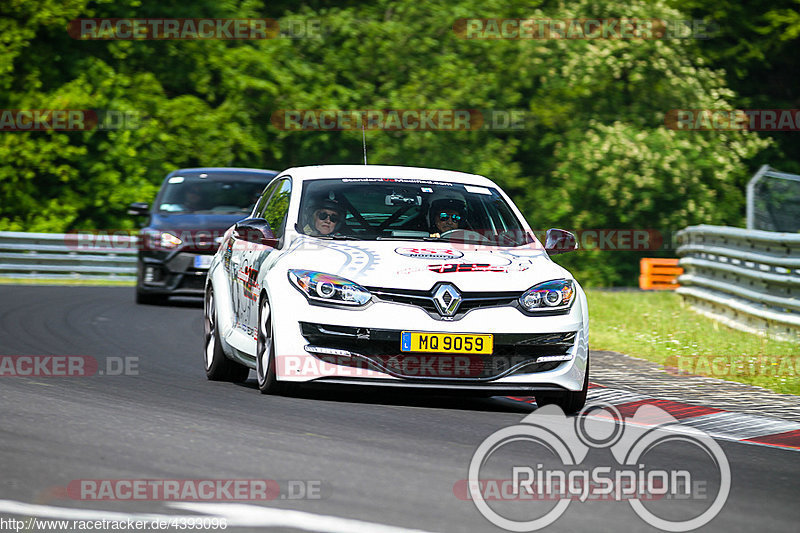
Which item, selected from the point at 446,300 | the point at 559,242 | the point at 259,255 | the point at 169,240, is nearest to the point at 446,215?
the point at 559,242

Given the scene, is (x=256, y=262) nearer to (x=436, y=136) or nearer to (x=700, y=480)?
(x=700, y=480)

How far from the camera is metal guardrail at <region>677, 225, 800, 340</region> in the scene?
1437 cm

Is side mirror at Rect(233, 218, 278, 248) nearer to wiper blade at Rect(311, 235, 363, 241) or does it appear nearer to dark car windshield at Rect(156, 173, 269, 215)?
wiper blade at Rect(311, 235, 363, 241)

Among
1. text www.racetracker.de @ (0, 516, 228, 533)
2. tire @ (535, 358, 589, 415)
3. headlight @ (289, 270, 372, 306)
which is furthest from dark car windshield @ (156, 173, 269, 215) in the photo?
text www.racetracker.de @ (0, 516, 228, 533)

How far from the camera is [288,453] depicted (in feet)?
22.2

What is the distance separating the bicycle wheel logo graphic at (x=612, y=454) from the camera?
5.77m

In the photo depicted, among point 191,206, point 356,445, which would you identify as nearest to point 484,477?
point 356,445

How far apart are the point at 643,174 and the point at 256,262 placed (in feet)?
103

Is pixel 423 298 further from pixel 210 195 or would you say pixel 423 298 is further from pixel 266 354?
pixel 210 195

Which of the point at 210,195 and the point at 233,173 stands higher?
the point at 233,173

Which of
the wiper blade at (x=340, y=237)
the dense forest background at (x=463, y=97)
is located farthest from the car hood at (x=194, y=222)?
the dense forest background at (x=463, y=97)

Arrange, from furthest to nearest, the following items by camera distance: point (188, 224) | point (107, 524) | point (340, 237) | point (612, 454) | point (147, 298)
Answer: point (147, 298), point (188, 224), point (340, 237), point (612, 454), point (107, 524)

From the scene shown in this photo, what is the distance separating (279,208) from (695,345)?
5213mm

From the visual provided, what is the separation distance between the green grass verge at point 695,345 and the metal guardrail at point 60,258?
1353 cm
